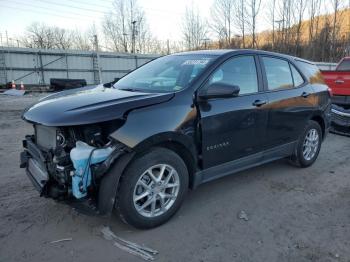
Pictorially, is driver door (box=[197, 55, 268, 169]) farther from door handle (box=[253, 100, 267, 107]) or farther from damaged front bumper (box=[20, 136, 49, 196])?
damaged front bumper (box=[20, 136, 49, 196])

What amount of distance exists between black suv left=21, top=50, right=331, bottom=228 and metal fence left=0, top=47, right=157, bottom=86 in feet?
67.4

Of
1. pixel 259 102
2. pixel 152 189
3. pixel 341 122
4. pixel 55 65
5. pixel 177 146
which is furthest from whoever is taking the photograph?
pixel 55 65

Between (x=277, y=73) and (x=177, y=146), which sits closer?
(x=177, y=146)

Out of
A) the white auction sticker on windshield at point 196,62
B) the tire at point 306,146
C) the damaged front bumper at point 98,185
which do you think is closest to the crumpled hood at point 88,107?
the damaged front bumper at point 98,185

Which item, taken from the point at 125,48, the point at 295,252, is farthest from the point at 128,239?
the point at 125,48

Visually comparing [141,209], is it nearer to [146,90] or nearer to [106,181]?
[106,181]

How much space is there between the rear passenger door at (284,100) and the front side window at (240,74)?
0.73 feet

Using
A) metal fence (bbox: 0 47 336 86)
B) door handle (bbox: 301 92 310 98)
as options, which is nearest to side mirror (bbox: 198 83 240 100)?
door handle (bbox: 301 92 310 98)

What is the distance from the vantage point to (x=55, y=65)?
25141 mm

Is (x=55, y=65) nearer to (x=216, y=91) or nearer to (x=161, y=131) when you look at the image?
(x=216, y=91)

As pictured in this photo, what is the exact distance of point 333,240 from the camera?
300cm

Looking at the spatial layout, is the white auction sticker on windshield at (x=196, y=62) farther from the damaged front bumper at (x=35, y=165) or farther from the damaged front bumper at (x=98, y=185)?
the damaged front bumper at (x=35, y=165)

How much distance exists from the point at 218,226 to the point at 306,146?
2552 millimetres

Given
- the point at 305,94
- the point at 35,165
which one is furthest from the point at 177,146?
the point at 305,94
